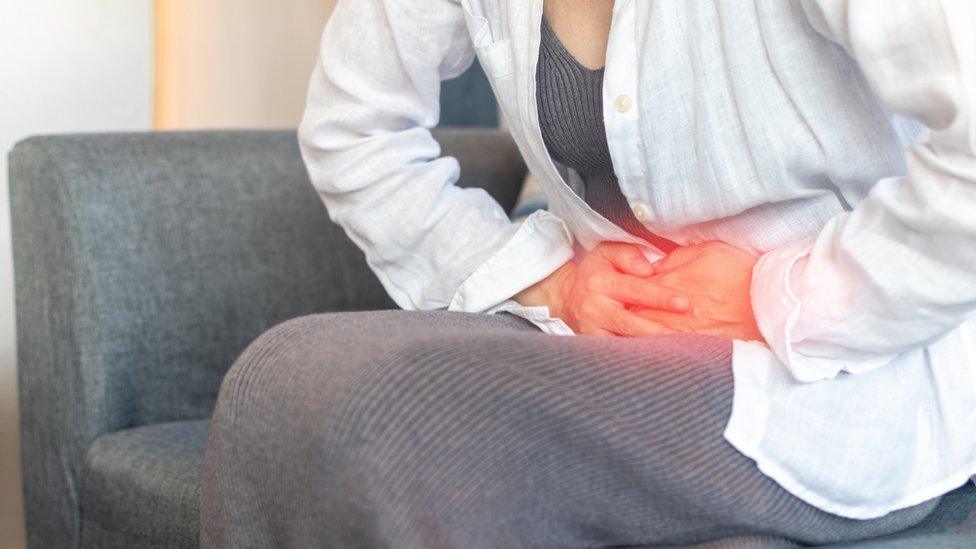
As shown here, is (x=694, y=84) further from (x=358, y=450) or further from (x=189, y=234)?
(x=189, y=234)

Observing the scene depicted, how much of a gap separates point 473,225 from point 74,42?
86 centimetres

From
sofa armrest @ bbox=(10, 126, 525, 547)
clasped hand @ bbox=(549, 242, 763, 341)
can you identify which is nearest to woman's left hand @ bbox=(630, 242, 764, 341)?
clasped hand @ bbox=(549, 242, 763, 341)

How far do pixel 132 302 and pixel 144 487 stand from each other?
0.25 metres

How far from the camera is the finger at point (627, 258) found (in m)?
0.96

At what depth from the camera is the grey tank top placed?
922 millimetres

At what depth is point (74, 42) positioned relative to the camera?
1627 millimetres

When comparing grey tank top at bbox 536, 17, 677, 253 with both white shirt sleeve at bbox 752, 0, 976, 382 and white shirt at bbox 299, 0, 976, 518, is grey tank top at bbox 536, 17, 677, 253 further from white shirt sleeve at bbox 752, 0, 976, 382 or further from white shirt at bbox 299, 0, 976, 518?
white shirt sleeve at bbox 752, 0, 976, 382

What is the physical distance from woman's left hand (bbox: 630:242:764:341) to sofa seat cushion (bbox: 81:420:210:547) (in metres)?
0.51

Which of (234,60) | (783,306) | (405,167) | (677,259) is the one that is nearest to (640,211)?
(677,259)

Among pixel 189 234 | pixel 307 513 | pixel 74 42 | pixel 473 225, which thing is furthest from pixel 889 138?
pixel 74 42

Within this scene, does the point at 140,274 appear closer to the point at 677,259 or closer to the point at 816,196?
the point at 677,259

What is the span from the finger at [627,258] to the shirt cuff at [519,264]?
0.21 ft

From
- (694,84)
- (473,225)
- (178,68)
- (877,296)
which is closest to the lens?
(877,296)

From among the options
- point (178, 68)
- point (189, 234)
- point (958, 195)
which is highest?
point (958, 195)
